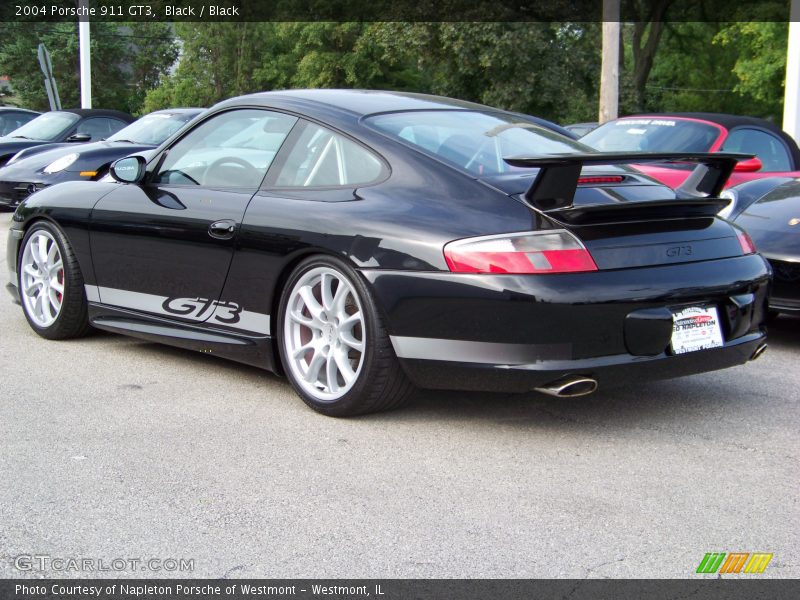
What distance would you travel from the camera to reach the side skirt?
4.79 meters

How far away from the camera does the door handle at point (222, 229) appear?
4809 mm

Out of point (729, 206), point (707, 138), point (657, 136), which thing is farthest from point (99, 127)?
point (729, 206)

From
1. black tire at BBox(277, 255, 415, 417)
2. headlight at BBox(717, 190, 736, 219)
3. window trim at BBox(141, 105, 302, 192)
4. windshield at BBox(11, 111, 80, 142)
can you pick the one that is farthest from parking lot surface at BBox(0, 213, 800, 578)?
windshield at BBox(11, 111, 80, 142)

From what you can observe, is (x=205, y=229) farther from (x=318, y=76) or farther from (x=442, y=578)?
(x=318, y=76)

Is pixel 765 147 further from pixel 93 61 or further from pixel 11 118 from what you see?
pixel 93 61

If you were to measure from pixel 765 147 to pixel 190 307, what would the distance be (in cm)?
615

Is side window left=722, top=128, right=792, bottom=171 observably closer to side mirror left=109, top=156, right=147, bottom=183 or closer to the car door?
the car door

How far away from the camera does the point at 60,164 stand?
461 inches

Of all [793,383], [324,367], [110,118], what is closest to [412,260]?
[324,367]

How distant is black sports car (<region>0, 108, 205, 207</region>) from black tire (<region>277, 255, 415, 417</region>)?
7255mm

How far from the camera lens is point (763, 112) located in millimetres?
52031

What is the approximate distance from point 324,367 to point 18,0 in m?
51.2

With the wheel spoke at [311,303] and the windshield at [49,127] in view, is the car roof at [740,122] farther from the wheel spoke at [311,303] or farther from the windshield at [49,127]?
the windshield at [49,127]

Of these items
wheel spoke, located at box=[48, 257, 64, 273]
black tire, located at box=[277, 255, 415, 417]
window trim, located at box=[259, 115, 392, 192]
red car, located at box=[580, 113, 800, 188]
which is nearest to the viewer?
black tire, located at box=[277, 255, 415, 417]
